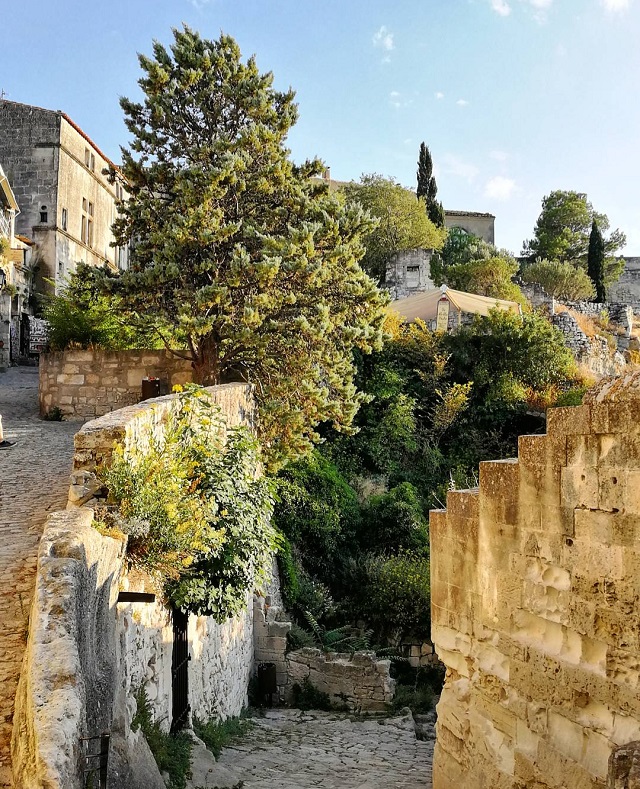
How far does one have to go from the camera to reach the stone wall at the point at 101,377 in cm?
1236

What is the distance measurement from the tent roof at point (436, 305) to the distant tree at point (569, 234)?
922 inches

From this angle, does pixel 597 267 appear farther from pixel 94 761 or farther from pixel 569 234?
pixel 94 761

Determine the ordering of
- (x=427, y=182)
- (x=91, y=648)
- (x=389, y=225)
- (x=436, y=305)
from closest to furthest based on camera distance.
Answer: (x=91, y=648)
(x=436, y=305)
(x=389, y=225)
(x=427, y=182)

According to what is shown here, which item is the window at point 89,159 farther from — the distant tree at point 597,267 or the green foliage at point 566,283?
the distant tree at point 597,267

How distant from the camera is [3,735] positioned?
3.67 meters

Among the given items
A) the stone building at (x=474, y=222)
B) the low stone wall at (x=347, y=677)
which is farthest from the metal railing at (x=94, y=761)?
the stone building at (x=474, y=222)

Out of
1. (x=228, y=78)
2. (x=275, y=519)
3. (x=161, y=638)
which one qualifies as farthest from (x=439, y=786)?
(x=228, y=78)

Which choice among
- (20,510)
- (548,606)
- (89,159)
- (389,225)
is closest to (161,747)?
(20,510)

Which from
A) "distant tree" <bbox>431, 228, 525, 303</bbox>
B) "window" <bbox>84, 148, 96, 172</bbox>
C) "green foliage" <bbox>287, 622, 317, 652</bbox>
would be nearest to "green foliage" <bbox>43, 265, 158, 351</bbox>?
"green foliage" <bbox>287, 622, 317, 652</bbox>

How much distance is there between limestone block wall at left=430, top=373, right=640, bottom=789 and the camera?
162 inches

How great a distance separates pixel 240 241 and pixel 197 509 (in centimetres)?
685

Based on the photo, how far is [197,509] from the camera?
6070 mm

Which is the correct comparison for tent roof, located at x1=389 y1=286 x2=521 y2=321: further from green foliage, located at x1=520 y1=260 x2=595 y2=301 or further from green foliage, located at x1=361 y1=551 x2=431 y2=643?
green foliage, located at x1=520 y1=260 x2=595 y2=301

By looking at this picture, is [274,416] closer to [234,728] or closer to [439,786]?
[234,728]
